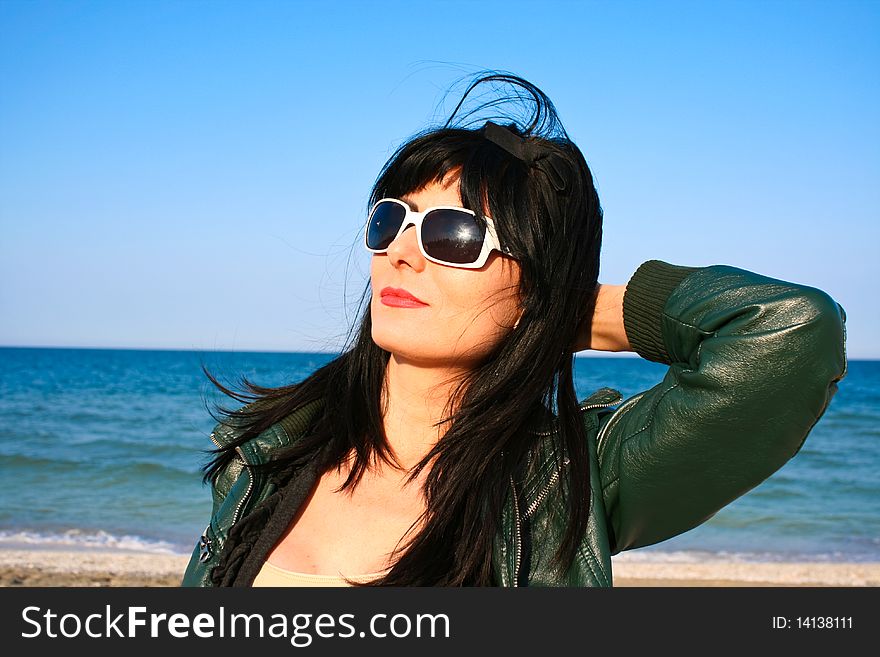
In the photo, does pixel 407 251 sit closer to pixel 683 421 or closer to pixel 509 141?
pixel 509 141

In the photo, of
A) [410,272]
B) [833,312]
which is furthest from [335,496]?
[833,312]

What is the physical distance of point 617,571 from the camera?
32.3ft

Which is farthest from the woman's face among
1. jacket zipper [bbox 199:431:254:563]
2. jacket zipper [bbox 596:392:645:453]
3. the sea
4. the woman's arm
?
the sea

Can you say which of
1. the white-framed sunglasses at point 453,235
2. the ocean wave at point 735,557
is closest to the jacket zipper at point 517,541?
the white-framed sunglasses at point 453,235

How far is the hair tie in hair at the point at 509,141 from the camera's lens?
7.82 feet

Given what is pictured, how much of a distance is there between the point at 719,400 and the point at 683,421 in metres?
0.09

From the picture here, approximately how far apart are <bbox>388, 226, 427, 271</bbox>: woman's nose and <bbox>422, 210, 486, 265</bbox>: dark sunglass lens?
4 centimetres

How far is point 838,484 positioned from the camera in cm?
1577

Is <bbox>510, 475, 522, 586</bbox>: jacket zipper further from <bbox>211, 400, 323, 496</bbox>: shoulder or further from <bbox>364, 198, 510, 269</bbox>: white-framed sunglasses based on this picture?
<bbox>211, 400, 323, 496</bbox>: shoulder

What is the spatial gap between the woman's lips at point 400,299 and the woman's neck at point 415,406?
216 mm

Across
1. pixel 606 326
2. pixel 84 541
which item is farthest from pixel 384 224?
pixel 84 541

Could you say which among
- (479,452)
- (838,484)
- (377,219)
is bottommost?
A: (838,484)
